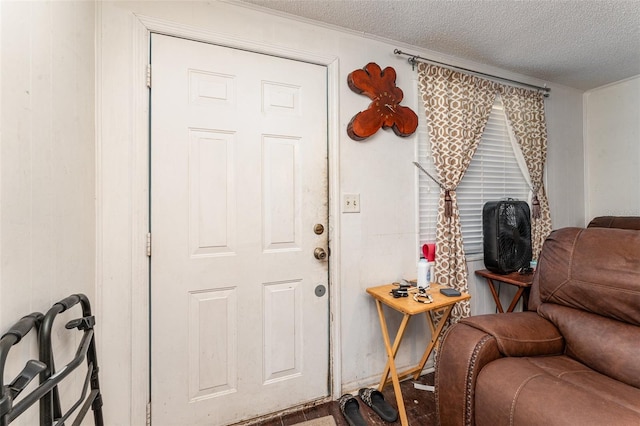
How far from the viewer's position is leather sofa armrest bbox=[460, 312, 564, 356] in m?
1.33

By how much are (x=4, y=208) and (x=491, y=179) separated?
9.48ft

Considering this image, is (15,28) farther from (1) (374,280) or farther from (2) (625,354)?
(2) (625,354)

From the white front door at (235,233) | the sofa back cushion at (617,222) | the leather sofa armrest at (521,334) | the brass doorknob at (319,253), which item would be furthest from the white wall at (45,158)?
the sofa back cushion at (617,222)

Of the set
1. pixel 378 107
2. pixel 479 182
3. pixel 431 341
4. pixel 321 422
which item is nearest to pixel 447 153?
pixel 479 182

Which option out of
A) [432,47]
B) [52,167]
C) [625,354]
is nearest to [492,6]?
[432,47]

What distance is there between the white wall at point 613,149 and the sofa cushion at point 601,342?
2.07 metres

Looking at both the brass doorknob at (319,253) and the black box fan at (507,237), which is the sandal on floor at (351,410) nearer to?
the brass doorknob at (319,253)

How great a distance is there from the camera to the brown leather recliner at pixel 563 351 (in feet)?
3.41

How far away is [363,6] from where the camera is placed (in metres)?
1.68

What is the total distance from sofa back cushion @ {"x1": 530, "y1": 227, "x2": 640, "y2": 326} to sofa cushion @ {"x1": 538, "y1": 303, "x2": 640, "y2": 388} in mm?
52

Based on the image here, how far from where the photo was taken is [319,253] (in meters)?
1.83

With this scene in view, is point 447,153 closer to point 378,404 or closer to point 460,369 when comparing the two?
point 460,369

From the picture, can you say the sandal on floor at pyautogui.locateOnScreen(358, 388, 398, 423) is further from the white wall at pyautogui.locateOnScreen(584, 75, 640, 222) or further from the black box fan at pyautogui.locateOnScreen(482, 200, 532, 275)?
the white wall at pyautogui.locateOnScreen(584, 75, 640, 222)

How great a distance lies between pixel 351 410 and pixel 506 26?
8.46 feet
